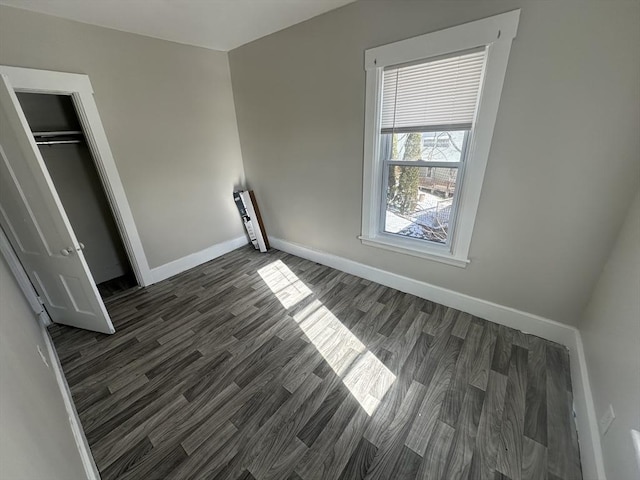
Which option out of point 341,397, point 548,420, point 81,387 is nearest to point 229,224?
point 81,387

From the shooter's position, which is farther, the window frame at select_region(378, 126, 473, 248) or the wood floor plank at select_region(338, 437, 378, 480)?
the window frame at select_region(378, 126, 473, 248)

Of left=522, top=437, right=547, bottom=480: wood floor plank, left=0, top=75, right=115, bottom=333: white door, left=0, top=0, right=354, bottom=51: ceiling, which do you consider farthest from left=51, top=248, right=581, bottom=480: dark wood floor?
left=0, top=0, right=354, bottom=51: ceiling

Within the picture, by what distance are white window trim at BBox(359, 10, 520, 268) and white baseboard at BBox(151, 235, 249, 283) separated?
6.89ft

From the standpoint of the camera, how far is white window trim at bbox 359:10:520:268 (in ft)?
5.54

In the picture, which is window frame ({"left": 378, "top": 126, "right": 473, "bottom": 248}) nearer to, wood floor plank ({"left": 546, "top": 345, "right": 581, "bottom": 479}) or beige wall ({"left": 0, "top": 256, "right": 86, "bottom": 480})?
wood floor plank ({"left": 546, "top": 345, "right": 581, "bottom": 479})

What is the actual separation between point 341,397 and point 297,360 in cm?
44

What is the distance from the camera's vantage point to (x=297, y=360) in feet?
6.44

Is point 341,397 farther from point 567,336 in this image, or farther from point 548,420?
point 567,336

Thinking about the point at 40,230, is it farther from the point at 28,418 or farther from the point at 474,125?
the point at 474,125

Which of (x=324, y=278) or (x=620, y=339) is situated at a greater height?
(x=620, y=339)

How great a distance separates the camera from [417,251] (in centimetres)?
249

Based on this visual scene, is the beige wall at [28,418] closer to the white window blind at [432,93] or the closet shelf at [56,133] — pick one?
the closet shelf at [56,133]

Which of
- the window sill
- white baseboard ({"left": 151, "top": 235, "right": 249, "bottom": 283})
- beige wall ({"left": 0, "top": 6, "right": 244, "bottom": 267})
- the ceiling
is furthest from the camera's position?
white baseboard ({"left": 151, "top": 235, "right": 249, "bottom": 283})

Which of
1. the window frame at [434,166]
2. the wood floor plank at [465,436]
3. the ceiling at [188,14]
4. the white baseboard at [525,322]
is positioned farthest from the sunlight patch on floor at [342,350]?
the ceiling at [188,14]
